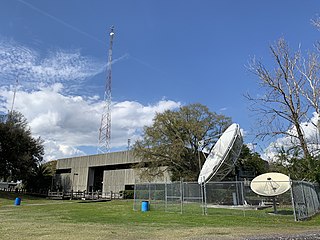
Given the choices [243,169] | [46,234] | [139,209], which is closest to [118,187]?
[243,169]

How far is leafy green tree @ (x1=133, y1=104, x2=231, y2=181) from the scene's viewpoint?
40.6 m

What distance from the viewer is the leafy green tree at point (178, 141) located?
40.6 meters

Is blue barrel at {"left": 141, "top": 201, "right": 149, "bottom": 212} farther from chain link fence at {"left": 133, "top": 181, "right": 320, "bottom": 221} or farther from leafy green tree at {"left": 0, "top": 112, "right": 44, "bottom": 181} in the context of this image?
leafy green tree at {"left": 0, "top": 112, "right": 44, "bottom": 181}

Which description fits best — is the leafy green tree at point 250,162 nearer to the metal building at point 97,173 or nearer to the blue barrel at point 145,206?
the metal building at point 97,173

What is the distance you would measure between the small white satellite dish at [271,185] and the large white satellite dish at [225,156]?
2582 mm

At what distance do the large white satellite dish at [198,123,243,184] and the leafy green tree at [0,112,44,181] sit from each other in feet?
119

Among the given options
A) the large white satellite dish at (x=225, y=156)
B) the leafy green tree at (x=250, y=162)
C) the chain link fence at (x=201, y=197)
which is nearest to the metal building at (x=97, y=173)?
the leafy green tree at (x=250, y=162)

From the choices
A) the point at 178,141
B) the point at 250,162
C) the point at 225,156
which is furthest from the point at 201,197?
the point at 250,162

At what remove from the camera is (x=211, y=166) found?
23.6 m

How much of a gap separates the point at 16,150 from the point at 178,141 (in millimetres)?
27558

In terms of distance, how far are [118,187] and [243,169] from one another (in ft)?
71.8

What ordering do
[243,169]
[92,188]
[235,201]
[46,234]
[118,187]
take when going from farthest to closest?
[92,188] → [118,187] → [243,169] → [235,201] → [46,234]

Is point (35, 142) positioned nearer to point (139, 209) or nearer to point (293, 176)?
point (139, 209)

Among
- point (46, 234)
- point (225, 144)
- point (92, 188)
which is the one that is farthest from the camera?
point (92, 188)
